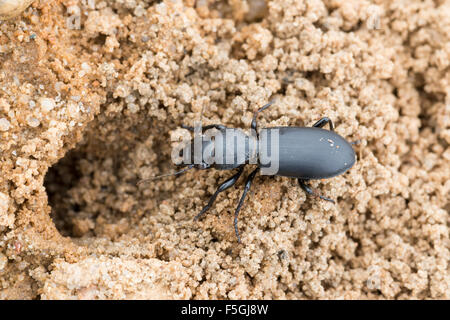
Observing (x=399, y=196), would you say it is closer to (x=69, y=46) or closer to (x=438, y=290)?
(x=438, y=290)

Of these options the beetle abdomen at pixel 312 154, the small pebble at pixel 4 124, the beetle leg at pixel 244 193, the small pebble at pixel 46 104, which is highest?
the small pebble at pixel 46 104

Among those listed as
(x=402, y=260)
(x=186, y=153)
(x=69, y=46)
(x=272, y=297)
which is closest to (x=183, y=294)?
(x=272, y=297)

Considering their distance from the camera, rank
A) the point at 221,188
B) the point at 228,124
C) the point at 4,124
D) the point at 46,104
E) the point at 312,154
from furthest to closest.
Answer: the point at 228,124, the point at 221,188, the point at 312,154, the point at 46,104, the point at 4,124

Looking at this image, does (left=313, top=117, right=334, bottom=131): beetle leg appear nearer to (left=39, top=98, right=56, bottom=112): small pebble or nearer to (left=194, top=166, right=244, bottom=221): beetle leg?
(left=194, top=166, right=244, bottom=221): beetle leg

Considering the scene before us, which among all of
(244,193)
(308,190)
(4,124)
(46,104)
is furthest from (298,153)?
(4,124)

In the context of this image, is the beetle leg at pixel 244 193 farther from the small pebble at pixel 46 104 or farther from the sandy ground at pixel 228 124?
the small pebble at pixel 46 104

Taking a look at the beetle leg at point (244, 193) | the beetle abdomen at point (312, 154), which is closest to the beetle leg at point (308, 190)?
the beetle abdomen at point (312, 154)

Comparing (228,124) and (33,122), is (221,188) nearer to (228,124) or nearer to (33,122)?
(228,124)
